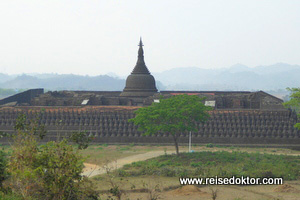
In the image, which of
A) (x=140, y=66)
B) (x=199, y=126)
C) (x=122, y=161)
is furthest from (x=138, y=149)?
(x=140, y=66)

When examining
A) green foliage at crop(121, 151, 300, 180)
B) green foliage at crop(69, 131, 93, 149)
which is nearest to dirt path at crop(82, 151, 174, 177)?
green foliage at crop(121, 151, 300, 180)

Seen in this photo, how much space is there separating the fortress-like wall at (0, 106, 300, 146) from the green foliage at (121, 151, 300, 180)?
9.61 m

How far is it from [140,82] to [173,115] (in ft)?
82.5

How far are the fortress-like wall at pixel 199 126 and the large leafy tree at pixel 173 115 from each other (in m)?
8.70

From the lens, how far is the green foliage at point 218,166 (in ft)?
93.5

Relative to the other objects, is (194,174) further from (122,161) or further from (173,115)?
(173,115)

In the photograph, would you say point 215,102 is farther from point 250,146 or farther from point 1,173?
point 1,173

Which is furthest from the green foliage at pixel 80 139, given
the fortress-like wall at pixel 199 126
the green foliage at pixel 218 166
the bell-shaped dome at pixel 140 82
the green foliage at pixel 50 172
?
the bell-shaped dome at pixel 140 82

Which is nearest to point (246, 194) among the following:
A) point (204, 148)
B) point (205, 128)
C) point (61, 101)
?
point (204, 148)

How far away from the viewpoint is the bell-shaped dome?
60.4 metres

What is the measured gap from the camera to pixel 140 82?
6094 cm

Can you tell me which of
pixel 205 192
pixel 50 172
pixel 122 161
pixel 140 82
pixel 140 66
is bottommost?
pixel 122 161

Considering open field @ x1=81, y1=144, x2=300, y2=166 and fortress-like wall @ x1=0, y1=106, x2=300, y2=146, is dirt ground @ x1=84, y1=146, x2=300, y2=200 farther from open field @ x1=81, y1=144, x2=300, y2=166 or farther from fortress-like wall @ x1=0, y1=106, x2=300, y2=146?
fortress-like wall @ x1=0, y1=106, x2=300, y2=146

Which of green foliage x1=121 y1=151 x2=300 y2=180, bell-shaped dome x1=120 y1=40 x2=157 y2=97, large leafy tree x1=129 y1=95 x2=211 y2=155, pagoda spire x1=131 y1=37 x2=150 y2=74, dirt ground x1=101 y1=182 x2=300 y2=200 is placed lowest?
dirt ground x1=101 y1=182 x2=300 y2=200
